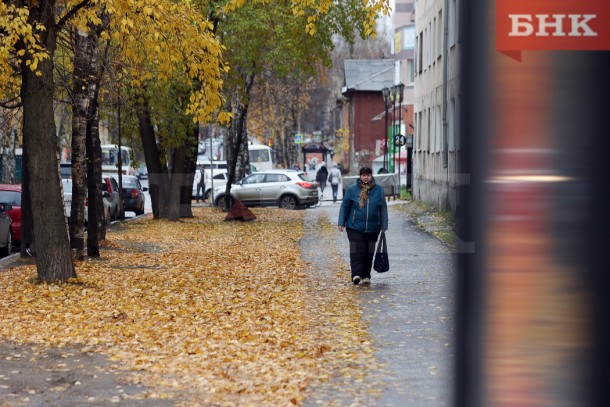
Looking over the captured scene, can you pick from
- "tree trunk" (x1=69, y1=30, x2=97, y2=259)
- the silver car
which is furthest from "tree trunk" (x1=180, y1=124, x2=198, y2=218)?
"tree trunk" (x1=69, y1=30, x2=97, y2=259)

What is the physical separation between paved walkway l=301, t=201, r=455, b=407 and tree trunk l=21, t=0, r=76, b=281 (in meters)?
3.87

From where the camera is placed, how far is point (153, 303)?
44.2 ft

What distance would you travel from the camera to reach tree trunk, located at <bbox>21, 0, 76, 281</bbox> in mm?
14430

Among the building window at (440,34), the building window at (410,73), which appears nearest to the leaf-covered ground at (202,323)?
the building window at (440,34)

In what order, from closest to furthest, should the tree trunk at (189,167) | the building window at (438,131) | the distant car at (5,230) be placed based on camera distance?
the distant car at (5,230)
the tree trunk at (189,167)
the building window at (438,131)

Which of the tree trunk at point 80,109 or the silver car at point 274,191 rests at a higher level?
the tree trunk at point 80,109

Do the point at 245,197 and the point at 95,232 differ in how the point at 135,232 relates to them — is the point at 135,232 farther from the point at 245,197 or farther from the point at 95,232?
the point at 245,197

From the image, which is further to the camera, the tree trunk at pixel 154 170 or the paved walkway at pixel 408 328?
the tree trunk at pixel 154 170

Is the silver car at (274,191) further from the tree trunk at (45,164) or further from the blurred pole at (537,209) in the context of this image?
the blurred pole at (537,209)

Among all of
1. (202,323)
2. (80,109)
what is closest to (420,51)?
(80,109)

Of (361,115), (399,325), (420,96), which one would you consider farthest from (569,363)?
(361,115)

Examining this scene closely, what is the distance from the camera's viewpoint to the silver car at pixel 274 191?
4441cm

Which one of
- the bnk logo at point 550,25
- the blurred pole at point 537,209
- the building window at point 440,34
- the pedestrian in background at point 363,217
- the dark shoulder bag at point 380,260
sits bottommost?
the dark shoulder bag at point 380,260

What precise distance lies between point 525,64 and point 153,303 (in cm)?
1093
